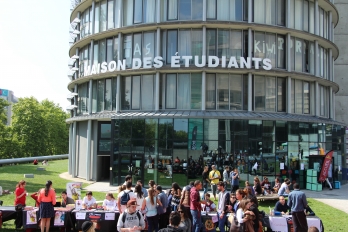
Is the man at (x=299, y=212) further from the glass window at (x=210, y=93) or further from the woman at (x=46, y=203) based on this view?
the glass window at (x=210, y=93)

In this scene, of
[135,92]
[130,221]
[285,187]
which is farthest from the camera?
[135,92]

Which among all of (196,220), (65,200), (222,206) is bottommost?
(196,220)

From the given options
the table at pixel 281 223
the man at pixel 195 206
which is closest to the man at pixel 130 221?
the man at pixel 195 206

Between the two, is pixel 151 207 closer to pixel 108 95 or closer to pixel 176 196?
pixel 176 196

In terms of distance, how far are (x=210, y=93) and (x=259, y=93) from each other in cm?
390

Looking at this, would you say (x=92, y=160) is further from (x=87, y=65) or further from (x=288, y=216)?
(x=288, y=216)

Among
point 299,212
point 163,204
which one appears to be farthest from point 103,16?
point 299,212

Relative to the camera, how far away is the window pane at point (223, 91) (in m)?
29.9

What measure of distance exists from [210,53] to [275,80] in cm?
577

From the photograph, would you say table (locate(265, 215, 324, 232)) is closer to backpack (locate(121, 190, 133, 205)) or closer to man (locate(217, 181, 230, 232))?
man (locate(217, 181, 230, 232))

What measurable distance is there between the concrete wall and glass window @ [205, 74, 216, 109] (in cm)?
2340

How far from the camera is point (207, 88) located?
30.0 meters

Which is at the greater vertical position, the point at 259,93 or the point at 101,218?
the point at 259,93

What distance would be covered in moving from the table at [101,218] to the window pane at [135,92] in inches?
703
